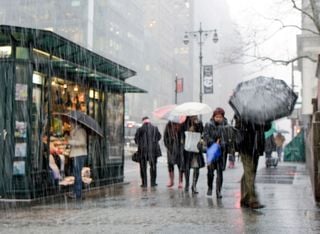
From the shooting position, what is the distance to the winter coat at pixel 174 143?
1270cm

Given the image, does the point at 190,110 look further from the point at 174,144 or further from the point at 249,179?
the point at 249,179

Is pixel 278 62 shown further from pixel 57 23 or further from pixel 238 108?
pixel 57 23

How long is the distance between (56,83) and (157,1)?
369ft

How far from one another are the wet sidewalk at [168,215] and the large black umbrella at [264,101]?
1.65 meters

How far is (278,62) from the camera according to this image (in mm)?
28641

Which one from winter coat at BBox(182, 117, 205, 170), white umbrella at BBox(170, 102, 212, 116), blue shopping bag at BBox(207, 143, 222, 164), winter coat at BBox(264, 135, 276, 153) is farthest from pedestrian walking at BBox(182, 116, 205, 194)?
winter coat at BBox(264, 135, 276, 153)

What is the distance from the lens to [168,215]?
8023 mm

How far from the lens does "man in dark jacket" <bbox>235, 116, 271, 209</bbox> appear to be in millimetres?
8922

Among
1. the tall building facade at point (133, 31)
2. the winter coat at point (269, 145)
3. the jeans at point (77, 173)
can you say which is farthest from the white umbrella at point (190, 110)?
the tall building facade at point (133, 31)

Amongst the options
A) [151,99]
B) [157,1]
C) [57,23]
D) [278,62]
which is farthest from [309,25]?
[157,1]

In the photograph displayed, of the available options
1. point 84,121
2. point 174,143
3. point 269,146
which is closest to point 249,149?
point 84,121

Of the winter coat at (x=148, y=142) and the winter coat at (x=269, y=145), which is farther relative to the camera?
the winter coat at (x=269, y=145)

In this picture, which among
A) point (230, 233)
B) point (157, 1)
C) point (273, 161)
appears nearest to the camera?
point (230, 233)

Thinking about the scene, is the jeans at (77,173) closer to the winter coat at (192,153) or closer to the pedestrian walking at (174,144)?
the winter coat at (192,153)
